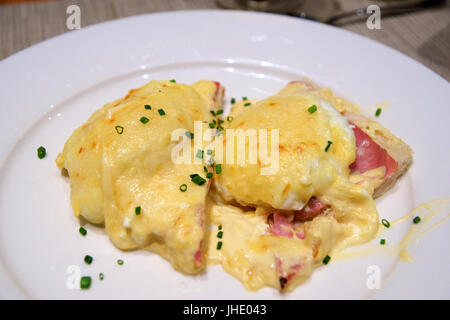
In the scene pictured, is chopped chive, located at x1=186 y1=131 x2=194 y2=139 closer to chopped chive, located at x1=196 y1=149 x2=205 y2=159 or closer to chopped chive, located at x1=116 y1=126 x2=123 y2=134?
chopped chive, located at x1=196 y1=149 x2=205 y2=159

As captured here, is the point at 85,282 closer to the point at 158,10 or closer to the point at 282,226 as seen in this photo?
the point at 282,226

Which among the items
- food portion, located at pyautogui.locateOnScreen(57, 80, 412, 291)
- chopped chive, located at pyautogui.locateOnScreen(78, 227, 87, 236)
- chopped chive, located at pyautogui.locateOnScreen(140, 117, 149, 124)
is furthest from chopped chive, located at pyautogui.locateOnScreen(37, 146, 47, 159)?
chopped chive, located at pyautogui.locateOnScreen(140, 117, 149, 124)

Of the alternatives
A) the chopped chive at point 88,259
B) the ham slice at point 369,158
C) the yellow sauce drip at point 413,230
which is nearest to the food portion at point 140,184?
the chopped chive at point 88,259

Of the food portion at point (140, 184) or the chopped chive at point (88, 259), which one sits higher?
the food portion at point (140, 184)

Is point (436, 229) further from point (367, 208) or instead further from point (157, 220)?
point (157, 220)

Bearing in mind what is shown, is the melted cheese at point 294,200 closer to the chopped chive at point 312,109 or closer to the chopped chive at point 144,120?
the chopped chive at point 312,109

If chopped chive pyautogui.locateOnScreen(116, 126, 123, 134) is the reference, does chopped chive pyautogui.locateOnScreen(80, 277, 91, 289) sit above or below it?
below
